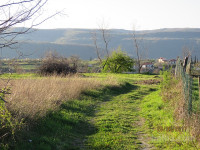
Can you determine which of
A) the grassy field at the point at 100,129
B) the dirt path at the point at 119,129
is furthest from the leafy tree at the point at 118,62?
the grassy field at the point at 100,129

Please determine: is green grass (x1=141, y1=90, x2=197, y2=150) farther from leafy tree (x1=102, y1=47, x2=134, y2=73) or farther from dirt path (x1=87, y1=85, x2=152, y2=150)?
leafy tree (x1=102, y1=47, x2=134, y2=73)

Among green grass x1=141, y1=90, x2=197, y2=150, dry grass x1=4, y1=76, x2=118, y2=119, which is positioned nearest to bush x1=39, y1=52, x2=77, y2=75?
dry grass x1=4, y1=76, x2=118, y2=119

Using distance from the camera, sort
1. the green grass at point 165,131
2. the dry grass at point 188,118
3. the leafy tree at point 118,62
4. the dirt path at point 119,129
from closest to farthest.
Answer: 1. the dry grass at point 188,118
2. the green grass at point 165,131
3. the dirt path at point 119,129
4. the leafy tree at point 118,62

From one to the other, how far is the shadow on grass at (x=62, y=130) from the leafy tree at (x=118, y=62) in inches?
1188

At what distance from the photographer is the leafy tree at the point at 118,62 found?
42.7 m

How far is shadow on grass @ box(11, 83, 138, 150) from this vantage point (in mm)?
6434

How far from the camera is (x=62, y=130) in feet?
26.3

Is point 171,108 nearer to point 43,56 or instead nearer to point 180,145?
point 180,145

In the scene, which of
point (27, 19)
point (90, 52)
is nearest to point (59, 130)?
point (27, 19)

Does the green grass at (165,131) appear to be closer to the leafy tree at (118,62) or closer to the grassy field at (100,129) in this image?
the grassy field at (100,129)

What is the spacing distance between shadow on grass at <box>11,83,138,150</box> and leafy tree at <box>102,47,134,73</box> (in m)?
30.2

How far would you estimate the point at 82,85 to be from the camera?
1623 centimetres

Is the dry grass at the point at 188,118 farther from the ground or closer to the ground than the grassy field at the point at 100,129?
farther from the ground

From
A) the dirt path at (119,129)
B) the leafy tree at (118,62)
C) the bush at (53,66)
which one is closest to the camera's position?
the dirt path at (119,129)
